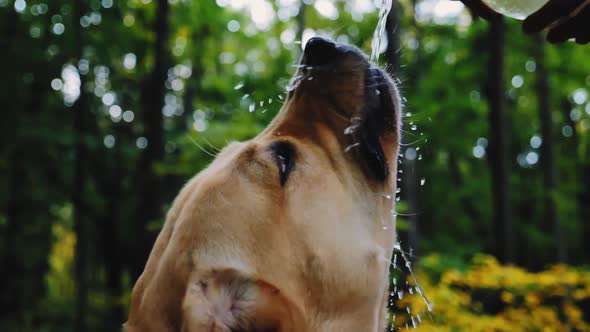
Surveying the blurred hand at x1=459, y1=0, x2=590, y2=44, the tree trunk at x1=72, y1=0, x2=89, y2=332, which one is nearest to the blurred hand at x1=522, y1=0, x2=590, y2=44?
the blurred hand at x1=459, y1=0, x2=590, y2=44

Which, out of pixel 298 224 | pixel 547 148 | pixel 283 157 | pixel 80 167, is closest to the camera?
pixel 298 224

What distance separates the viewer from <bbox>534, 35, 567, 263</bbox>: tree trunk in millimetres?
13289

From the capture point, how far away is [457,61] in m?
13.0

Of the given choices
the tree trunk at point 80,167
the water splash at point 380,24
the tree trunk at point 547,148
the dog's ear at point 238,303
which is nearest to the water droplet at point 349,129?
the water splash at point 380,24

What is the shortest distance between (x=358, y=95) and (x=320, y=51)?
0.27m

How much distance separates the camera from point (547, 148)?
14117mm

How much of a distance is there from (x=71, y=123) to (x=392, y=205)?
1090 cm

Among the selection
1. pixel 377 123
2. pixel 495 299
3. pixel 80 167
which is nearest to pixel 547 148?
pixel 495 299

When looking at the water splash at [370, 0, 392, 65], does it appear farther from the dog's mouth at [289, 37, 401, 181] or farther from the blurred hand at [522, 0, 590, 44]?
the blurred hand at [522, 0, 590, 44]

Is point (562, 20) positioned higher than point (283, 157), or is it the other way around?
point (562, 20)

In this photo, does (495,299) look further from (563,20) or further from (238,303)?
(238,303)

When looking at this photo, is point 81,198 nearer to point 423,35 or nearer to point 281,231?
point 423,35

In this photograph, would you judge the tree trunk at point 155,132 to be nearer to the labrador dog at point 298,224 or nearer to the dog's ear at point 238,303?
the labrador dog at point 298,224

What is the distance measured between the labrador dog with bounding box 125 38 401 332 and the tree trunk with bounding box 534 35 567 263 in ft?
36.2
